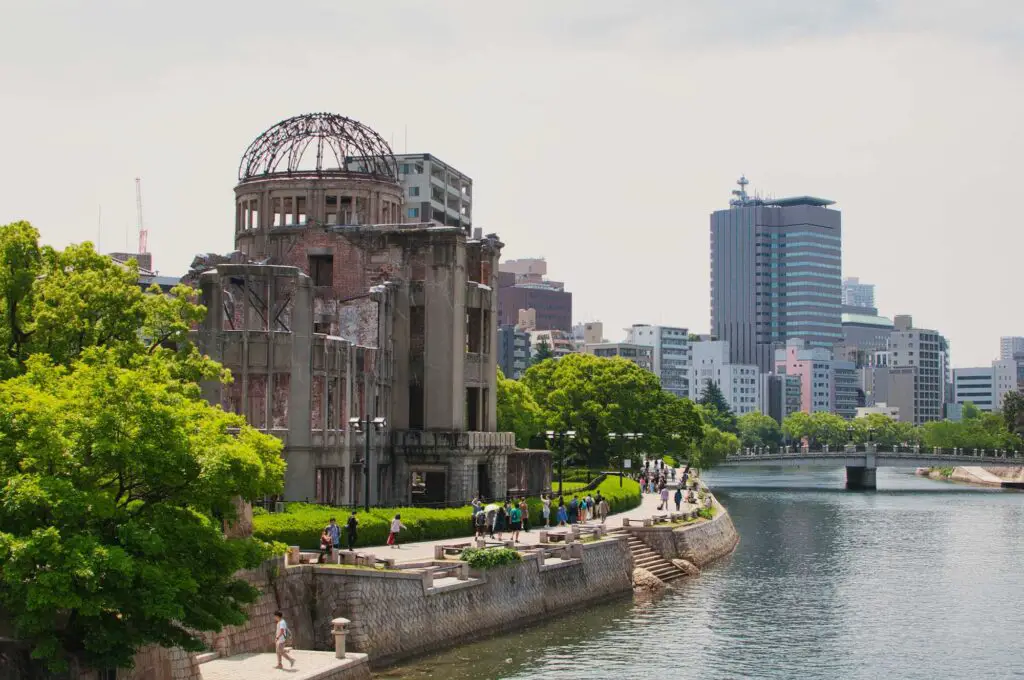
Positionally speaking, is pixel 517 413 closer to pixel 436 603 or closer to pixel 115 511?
pixel 436 603

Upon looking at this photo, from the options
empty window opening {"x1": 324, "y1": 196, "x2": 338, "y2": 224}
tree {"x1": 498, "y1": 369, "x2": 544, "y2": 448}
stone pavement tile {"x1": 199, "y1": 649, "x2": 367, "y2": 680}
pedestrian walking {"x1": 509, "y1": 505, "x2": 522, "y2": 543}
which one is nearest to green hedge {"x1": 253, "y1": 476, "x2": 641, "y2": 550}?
pedestrian walking {"x1": 509, "y1": 505, "x2": 522, "y2": 543}

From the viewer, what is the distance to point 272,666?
142 ft

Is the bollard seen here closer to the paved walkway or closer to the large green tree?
the large green tree

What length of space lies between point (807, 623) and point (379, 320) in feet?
92.3

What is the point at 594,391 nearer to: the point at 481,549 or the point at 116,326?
the point at 481,549

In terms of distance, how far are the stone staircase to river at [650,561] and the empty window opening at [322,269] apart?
68.0 ft

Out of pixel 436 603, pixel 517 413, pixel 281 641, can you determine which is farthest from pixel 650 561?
pixel 517 413

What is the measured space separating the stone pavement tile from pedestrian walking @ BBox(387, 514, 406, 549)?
46.5ft

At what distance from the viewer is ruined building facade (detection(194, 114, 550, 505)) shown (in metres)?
72.2

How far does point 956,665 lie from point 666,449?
77.1 metres

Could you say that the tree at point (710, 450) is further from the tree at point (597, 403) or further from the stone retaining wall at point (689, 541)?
the stone retaining wall at point (689, 541)

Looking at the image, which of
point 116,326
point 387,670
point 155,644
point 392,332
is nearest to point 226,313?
point 392,332

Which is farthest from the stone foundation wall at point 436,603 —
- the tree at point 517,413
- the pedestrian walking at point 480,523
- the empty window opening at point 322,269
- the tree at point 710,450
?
the tree at point 710,450

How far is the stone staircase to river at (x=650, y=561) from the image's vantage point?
2891 inches
